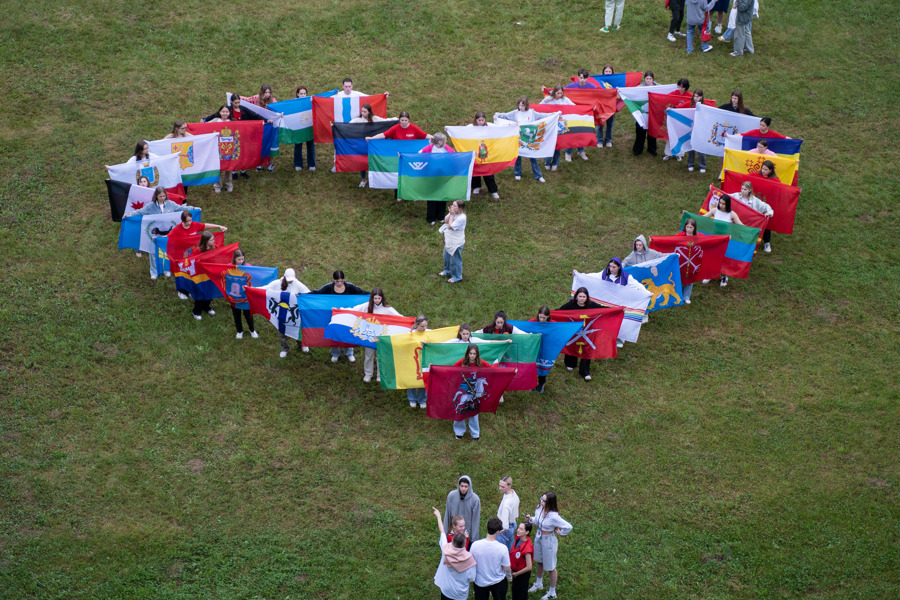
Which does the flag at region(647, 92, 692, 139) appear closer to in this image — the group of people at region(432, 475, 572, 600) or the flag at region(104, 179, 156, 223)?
the flag at region(104, 179, 156, 223)

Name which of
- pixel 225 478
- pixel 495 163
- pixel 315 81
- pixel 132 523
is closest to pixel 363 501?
pixel 225 478

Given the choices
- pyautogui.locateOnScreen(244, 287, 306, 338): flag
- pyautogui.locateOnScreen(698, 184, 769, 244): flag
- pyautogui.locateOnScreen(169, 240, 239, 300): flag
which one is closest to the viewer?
pyautogui.locateOnScreen(244, 287, 306, 338): flag

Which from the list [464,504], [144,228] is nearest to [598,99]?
[144,228]

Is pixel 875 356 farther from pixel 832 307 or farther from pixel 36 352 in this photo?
pixel 36 352

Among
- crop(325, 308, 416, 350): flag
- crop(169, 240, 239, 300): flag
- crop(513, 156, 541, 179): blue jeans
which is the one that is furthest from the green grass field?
crop(325, 308, 416, 350): flag

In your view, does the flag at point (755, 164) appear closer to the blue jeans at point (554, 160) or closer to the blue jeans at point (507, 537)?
the blue jeans at point (554, 160)

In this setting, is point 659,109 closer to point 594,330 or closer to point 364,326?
point 594,330
